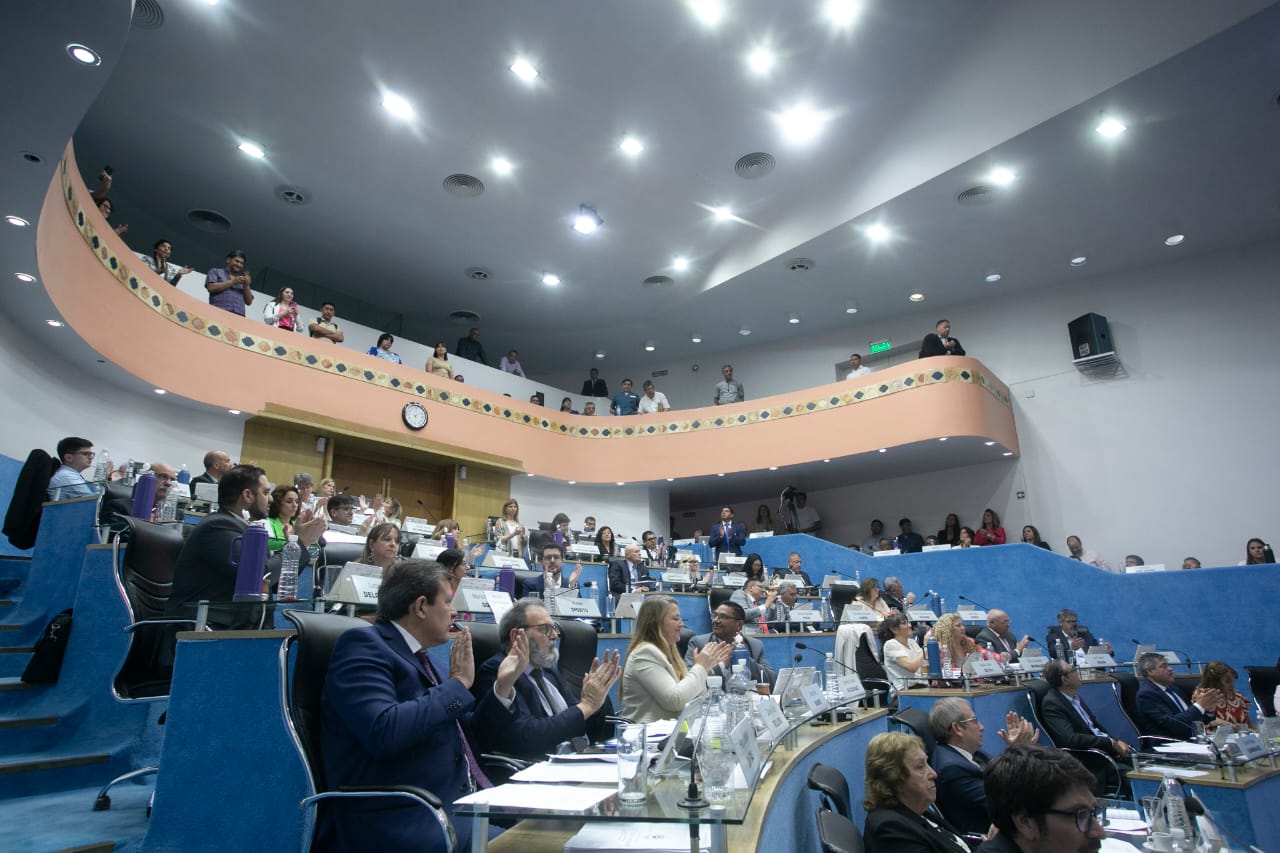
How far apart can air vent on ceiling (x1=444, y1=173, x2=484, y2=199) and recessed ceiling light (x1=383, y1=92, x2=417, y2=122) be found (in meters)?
1.22

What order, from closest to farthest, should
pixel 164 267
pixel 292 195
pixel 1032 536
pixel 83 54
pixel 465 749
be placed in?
pixel 465 749 < pixel 83 54 < pixel 164 267 < pixel 292 195 < pixel 1032 536

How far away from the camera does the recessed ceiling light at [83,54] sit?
3955 millimetres

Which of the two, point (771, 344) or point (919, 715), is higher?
point (771, 344)

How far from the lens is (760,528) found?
14.1 meters

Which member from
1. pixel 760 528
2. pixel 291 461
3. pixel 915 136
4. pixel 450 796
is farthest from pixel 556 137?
pixel 450 796

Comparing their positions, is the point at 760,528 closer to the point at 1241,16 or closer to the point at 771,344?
the point at 771,344

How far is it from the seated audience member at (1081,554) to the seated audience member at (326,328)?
10909mm

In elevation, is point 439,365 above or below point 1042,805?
above

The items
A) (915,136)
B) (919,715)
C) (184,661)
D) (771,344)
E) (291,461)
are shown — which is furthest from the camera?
(771,344)

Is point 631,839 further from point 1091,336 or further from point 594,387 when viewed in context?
point 594,387

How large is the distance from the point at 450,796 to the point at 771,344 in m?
14.0

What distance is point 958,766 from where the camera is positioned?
10.1 ft

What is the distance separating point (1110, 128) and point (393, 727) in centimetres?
944

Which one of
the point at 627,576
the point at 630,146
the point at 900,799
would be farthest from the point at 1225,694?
the point at 630,146
